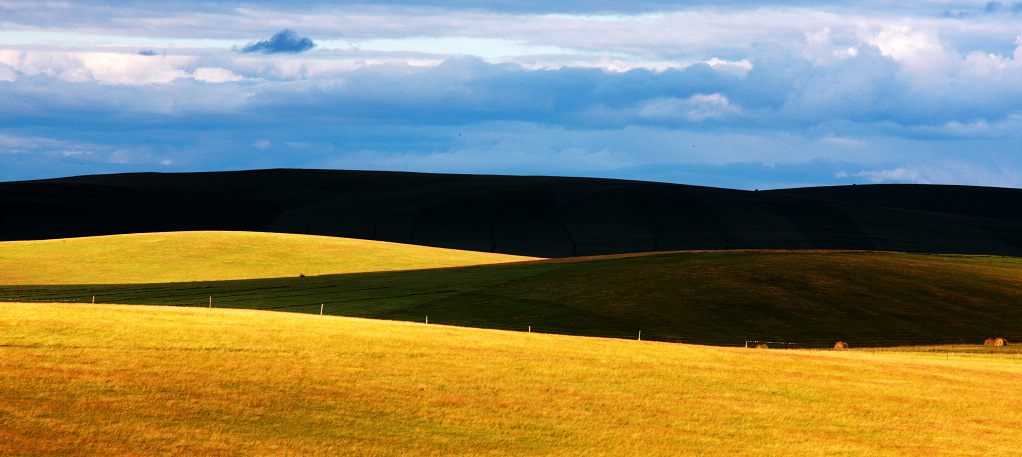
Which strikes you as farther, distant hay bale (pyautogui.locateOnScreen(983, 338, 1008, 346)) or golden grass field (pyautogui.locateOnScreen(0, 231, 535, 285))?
golden grass field (pyautogui.locateOnScreen(0, 231, 535, 285))

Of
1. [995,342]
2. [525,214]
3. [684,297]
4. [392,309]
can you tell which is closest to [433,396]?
[392,309]

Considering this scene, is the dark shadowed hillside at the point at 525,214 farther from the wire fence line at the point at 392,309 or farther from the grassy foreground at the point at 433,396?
the grassy foreground at the point at 433,396

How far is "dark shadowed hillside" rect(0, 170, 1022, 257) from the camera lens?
103750 millimetres

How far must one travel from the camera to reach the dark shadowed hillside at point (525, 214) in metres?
104

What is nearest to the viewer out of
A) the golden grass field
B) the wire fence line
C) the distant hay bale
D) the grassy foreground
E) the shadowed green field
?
the grassy foreground

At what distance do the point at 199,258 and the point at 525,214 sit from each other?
55297 mm

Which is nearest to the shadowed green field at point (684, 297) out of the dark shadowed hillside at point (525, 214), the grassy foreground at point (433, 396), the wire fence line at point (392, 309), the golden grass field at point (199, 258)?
the wire fence line at point (392, 309)

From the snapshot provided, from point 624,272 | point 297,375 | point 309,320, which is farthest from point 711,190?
point 297,375

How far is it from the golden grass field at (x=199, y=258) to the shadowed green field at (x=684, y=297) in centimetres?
634

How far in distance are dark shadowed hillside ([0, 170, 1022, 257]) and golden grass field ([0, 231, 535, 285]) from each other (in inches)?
871

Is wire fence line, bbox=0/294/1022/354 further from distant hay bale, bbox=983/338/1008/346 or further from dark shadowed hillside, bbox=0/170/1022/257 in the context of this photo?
dark shadowed hillside, bbox=0/170/1022/257

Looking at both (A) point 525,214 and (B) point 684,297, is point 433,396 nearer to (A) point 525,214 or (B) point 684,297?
(B) point 684,297

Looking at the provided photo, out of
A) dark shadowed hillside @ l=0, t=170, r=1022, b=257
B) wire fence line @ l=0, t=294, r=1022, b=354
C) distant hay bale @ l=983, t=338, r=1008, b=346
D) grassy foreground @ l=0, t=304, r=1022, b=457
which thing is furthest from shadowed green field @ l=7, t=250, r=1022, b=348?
dark shadowed hillside @ l=0, t=170, r=1022, b=257

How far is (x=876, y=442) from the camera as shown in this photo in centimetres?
1861
